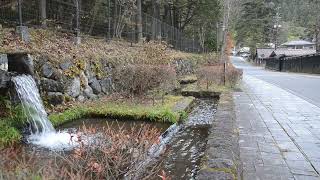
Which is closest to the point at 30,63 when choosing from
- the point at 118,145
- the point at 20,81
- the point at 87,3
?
the point at 20,81

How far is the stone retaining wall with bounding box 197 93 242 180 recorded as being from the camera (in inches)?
192

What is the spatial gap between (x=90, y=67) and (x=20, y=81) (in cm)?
445

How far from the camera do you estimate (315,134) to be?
7.92m

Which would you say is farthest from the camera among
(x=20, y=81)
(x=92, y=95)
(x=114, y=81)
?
(x=114, y=81)

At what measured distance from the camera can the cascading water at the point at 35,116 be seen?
833cm

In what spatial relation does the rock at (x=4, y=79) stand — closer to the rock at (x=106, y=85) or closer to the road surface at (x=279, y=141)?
the road surface at (x=279, y=141)

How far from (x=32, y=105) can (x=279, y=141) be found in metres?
5.51

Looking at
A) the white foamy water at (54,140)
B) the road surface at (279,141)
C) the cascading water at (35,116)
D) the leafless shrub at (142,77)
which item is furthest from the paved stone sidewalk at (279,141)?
the cascading water at (35,116)

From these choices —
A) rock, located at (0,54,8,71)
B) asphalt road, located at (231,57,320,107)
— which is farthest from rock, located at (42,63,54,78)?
asphalt road, located at (231,57,320,107)

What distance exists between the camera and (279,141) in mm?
7191

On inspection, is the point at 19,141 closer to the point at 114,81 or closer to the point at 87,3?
the point at 114,81

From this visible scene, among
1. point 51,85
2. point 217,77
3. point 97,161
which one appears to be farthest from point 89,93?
point 97,161

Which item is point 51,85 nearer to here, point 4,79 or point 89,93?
point 4,79

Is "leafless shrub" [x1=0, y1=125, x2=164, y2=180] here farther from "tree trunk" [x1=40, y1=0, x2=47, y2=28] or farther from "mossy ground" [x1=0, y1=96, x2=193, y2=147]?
"tree trunk" [x1=40, y1=0, x2=47, y2=28]
